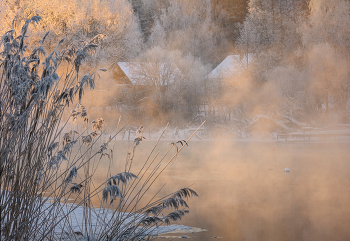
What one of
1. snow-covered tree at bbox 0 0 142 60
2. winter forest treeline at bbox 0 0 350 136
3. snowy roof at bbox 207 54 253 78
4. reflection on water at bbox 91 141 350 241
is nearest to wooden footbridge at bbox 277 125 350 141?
winter forest treeline at bbox 0 0 350 136

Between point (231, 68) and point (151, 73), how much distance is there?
5.46 metres

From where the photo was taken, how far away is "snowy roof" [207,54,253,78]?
74.6ft

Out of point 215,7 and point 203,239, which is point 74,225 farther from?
point 215,7

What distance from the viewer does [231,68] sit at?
23.4m

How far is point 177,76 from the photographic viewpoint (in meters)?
21.6

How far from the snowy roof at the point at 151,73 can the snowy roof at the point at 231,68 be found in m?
2.79

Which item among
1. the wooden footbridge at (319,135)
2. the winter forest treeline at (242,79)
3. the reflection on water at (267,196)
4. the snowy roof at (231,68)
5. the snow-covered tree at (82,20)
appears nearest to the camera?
the reflection on water at (267,196)

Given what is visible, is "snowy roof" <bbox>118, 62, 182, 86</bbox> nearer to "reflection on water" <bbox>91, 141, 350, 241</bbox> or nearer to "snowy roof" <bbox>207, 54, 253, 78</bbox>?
"snowy roof" <bbox>207, 54, 253, 78</bbox>

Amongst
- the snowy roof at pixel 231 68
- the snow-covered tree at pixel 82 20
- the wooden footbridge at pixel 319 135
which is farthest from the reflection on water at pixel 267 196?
the snowy roof at pixel 231 68

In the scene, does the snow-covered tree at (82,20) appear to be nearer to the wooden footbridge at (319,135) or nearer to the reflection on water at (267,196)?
the reflection on water at (267,196)

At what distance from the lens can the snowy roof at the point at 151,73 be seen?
2116 centimetres

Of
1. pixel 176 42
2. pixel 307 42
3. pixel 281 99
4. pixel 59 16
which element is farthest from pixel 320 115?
pixel 59 16

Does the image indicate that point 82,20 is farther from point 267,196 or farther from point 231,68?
point 267,196

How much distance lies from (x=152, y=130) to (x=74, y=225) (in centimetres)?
1572
